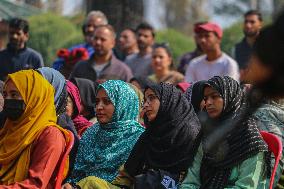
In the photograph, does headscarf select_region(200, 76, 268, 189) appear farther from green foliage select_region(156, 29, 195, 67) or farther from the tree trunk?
green foliage select_region(156, 29, 195, 67)

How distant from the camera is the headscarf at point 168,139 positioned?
4910 millimetres

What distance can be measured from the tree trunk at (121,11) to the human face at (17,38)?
3.41 meters

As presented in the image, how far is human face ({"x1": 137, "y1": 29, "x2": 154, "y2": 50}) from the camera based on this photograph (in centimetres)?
973

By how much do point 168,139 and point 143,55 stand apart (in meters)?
4.78

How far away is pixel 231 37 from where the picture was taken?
1284 centimetres

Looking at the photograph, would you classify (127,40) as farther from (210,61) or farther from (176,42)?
(176,42)

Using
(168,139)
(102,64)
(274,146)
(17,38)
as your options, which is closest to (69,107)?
(168,139)

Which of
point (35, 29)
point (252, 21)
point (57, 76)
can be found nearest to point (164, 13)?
point (35, 29)

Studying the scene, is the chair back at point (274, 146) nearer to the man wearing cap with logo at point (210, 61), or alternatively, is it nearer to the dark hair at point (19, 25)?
the man wearing cap with logo at point (210, 61)

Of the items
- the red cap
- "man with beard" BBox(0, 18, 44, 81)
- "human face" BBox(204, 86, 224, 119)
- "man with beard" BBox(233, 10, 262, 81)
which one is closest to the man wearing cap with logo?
the red cap

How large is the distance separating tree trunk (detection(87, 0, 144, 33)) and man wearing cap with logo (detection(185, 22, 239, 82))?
350cm

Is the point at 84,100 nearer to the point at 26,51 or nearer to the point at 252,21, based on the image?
the point at 26,51

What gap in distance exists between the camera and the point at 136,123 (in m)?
5.43

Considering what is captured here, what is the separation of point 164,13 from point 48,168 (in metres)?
49.2
